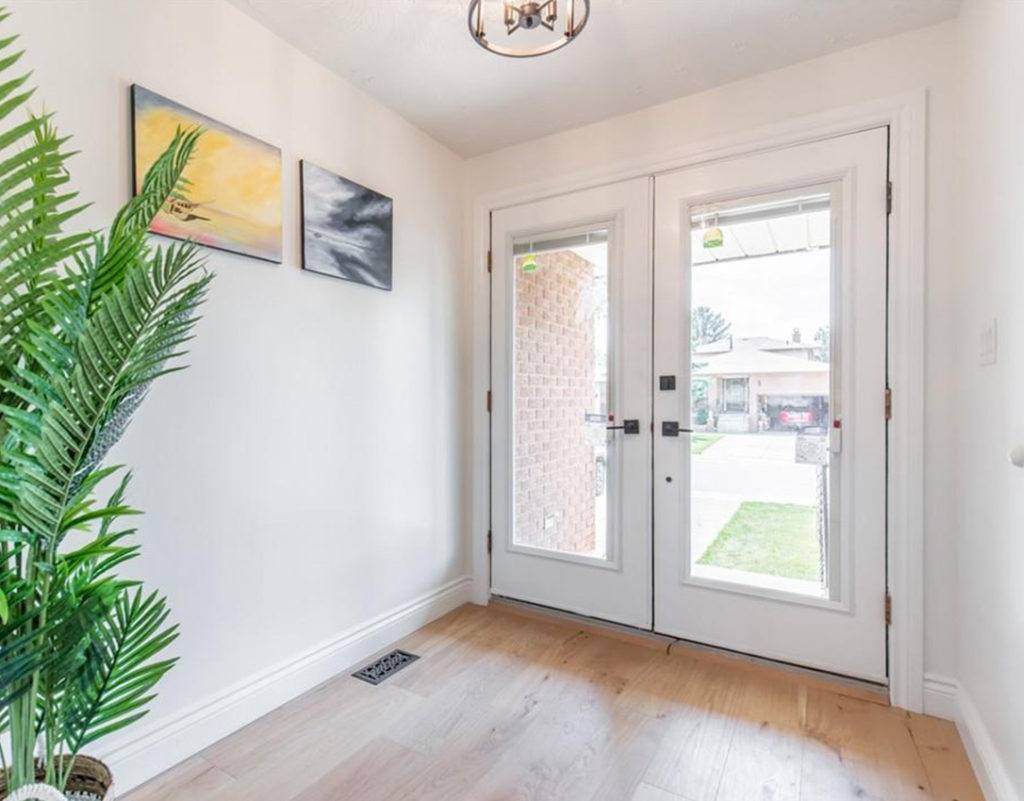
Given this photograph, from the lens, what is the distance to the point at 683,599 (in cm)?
230

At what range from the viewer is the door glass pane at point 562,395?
252 cm

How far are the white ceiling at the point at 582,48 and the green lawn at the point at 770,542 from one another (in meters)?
1.77

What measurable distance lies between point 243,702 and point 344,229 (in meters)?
1.78

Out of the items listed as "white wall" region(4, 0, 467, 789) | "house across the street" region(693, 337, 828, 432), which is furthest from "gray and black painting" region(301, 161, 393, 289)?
"house across the street" region(693, 337, 828, 432)

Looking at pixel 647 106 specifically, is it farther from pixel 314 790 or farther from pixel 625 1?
pixel 314 790

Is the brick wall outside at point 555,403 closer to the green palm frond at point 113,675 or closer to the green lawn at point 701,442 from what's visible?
the green lawn at point 701,442

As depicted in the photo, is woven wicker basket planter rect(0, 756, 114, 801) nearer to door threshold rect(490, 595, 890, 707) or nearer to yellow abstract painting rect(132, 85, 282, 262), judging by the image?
yellow abstract painting rect(132, 85, 282, 262)

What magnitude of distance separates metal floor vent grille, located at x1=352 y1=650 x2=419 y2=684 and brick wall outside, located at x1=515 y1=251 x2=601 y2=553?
31.0 inches

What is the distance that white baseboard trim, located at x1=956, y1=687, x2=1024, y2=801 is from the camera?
133cm

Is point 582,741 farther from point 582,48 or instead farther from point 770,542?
point 582,48

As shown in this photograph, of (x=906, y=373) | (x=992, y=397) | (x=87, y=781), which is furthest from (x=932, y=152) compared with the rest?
(x=87, y=781)

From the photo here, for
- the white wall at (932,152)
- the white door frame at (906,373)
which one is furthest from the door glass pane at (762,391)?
the white wall at (932,152)

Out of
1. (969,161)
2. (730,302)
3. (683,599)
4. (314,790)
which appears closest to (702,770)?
(683,599)

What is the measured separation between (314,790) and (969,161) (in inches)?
109
